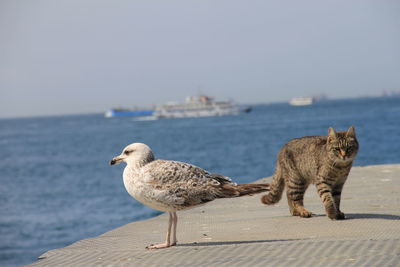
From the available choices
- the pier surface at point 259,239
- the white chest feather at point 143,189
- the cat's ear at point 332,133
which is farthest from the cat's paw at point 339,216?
the white chest feather at point 143,189

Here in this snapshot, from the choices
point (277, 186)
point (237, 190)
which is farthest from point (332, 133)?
point (237, 190)

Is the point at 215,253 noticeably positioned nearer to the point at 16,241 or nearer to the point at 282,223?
the point at 282,223

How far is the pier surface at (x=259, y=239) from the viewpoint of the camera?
207 inches

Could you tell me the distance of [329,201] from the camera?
7.34 m

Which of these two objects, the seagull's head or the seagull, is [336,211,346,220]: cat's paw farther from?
the seagull's head

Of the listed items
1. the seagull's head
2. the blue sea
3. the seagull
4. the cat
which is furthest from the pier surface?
the blue sea

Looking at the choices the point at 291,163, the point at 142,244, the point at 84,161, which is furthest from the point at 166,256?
the point at 84,161

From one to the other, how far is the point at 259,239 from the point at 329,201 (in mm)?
1261

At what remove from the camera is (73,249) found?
22.2 feet

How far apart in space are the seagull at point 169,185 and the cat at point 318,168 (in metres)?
1.19

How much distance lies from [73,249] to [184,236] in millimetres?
1173

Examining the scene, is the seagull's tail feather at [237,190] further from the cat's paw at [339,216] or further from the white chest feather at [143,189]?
the cat's paw at [339,216]

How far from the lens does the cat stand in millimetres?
7250

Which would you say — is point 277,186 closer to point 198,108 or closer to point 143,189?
point 143,189
